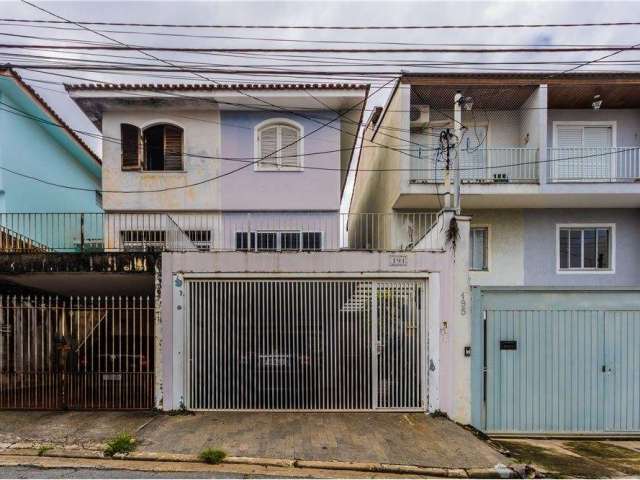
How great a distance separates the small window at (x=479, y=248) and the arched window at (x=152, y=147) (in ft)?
27.7

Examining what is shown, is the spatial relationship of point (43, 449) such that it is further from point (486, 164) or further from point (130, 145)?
point (486, 164)

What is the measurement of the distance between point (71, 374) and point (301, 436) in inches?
176

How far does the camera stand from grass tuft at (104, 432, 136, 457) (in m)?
5.44

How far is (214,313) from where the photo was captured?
24.6ft

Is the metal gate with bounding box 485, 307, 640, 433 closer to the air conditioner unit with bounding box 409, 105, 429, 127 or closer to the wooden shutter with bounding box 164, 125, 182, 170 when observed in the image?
the air conditioner unit with bounding box 409, 105, 429, 127

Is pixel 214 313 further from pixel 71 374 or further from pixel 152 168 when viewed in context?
pixel 152 168

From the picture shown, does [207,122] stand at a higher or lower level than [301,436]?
higher

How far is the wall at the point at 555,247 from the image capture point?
1119 centimetres

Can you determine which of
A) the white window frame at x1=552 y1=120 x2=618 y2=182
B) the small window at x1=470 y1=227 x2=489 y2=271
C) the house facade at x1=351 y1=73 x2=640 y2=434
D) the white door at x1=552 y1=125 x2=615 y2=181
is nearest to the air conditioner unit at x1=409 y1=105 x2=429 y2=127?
the house facade at x1=351 y1=73 x2=640 y2=434

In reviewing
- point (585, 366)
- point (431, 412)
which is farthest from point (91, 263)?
point (585, 366)

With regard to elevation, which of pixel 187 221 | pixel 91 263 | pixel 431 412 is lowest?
pixel 431 412

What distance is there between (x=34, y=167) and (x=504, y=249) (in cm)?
1367

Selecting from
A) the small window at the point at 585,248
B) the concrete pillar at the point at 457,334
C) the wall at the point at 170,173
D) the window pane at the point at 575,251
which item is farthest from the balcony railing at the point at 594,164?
the wall at the point at 170,173

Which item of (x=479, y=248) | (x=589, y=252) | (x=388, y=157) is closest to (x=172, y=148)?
(x=388, y=157)
